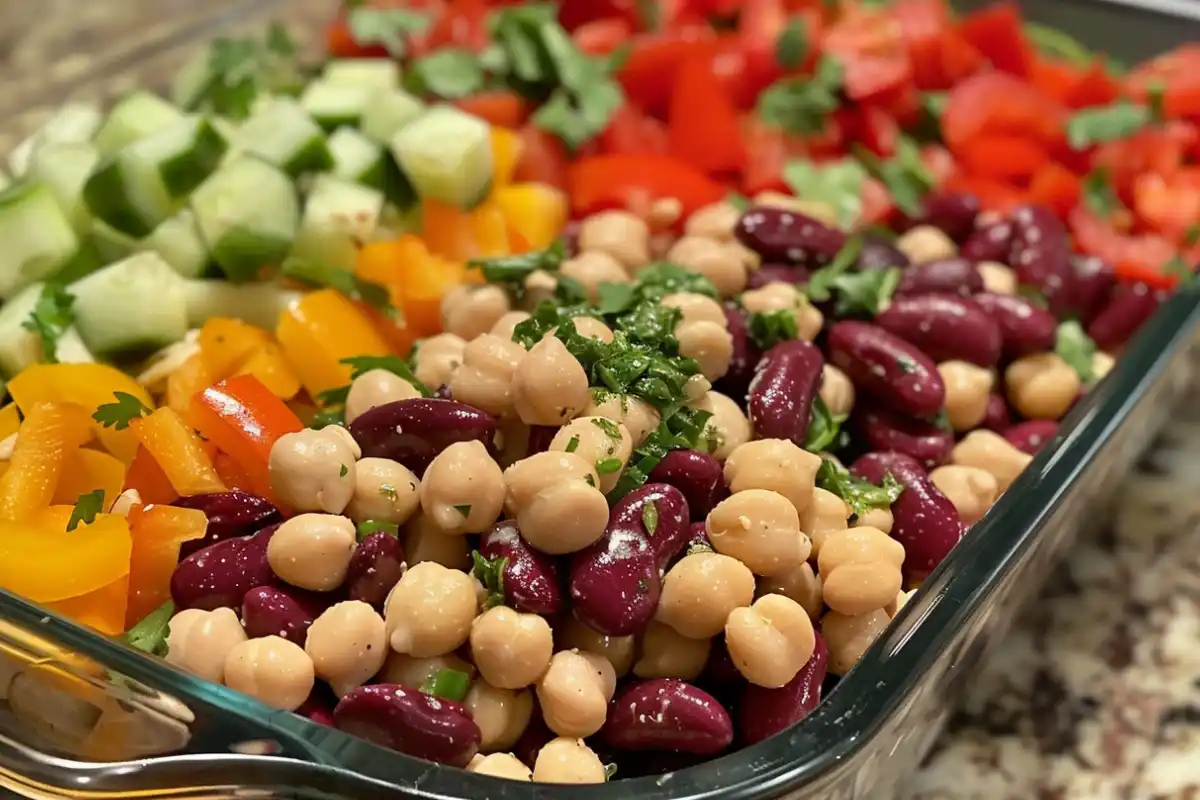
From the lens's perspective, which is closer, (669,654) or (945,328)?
(669,654)

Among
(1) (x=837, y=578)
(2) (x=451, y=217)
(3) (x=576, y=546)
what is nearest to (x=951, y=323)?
(1) (x=837, y=578)

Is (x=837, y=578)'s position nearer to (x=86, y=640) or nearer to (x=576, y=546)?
(x=576, y=546)

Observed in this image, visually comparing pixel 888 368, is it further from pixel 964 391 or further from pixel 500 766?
pixel 500 766

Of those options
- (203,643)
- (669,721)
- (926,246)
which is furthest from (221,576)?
(926,246)

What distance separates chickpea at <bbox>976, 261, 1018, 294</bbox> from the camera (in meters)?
1.51

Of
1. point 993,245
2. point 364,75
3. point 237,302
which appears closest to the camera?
point 237,302

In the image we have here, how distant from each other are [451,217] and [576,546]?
31.0 inches

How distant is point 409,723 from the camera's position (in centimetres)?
87

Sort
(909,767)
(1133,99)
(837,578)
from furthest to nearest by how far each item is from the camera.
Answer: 1. (1133,99)
2. (909,767)
3. (837,578)

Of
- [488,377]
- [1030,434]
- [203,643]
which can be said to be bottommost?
[1030,434]

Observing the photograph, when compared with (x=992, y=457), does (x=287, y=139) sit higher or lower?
higher

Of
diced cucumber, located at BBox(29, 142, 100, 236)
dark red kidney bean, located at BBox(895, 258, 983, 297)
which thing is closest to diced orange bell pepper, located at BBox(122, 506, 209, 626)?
diced cucumber, located at BBox(29, 142, 100, 236)

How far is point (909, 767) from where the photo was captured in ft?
3.70

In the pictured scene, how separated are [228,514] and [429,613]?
0.83 ft
